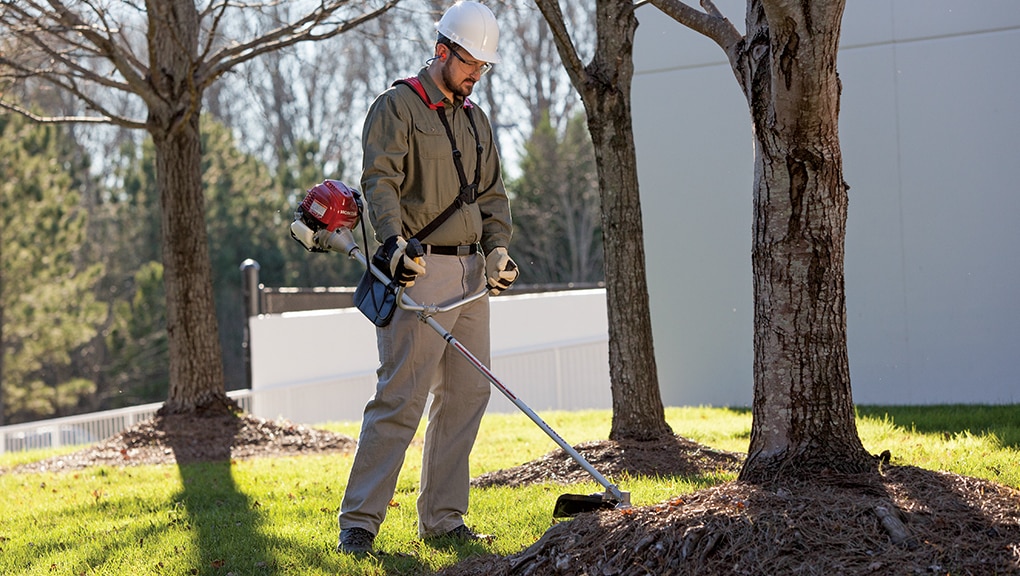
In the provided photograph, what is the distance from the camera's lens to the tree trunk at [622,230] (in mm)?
7121

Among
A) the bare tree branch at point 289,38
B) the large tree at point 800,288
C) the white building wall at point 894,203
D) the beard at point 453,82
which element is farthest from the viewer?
the white building wall at point 894,203

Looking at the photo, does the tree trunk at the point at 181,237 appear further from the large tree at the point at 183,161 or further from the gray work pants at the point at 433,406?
the gray work pants at the point at 433,406

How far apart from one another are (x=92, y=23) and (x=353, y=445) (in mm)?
3996

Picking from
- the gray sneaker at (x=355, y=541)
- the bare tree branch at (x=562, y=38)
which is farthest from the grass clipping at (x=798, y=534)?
the bare tree branch at (x=562, y=38)

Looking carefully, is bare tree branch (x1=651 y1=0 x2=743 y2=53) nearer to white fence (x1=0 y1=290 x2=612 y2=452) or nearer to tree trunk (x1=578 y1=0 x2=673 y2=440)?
tree trunk (x1=578 y1=0 x2=673 y2=440)

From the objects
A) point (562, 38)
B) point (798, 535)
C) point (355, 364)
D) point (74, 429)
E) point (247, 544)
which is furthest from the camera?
point (74, 429)

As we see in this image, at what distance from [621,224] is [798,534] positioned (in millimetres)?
3610

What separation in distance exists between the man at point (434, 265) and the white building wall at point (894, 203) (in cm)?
605

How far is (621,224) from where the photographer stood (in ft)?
23.6

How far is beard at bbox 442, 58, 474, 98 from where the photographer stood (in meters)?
4.93

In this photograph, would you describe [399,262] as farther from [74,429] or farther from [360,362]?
[74,429]

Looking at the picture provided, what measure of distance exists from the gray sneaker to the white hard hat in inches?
78.6

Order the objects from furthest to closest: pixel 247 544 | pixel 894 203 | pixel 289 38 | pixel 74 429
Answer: pixel 74 429
pixel 894 203
pixel 289 38
pixel 247 544

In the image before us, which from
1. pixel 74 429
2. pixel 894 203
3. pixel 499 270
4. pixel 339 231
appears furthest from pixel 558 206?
pixel 339 231
